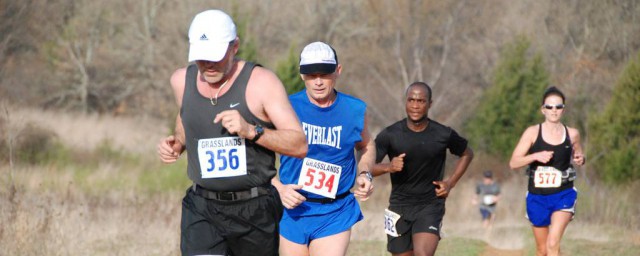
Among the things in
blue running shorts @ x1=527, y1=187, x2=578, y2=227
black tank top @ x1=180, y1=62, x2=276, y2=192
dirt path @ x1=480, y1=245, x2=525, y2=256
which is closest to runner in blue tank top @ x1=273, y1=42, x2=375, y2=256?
black tank top @ x1=180, y1=62, x2=276, y2=192

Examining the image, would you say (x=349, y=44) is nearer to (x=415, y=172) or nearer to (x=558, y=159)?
(x=558, y=159)

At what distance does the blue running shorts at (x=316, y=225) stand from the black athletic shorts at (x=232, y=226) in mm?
1195

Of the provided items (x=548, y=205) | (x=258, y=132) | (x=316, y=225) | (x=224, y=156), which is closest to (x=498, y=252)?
(x=548, y=205)

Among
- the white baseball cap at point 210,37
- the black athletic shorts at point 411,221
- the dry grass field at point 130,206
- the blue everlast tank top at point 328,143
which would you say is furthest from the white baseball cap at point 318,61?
the dry grass field at point 130,206

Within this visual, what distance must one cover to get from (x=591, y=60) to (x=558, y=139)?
36.2m

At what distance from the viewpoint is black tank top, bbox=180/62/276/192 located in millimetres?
5426

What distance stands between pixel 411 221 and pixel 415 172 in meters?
0.43

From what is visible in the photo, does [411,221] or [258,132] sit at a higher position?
[258,132]

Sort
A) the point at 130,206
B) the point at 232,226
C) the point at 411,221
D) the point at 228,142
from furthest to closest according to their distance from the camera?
the point at 130,206
the point at 411,221
the point at 232,226
the point at 228,142

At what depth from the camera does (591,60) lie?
45.1 meters

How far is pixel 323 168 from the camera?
6914mm

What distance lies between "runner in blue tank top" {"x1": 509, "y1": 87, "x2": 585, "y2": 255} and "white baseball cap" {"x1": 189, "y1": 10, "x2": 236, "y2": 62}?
561 cm

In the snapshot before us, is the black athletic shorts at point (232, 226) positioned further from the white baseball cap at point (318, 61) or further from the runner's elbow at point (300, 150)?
the white baseball cap at point (318, 61)

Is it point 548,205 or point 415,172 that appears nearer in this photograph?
point 415,172
